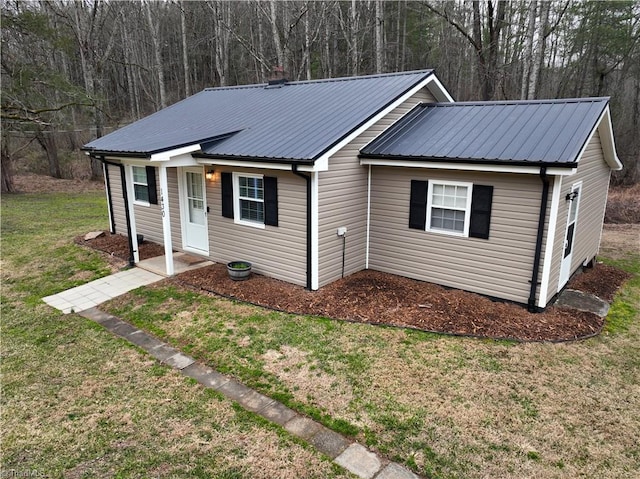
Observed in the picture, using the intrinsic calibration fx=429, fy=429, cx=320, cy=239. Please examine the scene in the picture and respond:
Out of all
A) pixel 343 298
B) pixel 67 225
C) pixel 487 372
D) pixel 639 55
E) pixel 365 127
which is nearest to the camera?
pixel 487 372

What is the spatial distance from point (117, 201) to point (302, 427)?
10080mm

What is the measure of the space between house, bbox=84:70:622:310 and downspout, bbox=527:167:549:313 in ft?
0.07

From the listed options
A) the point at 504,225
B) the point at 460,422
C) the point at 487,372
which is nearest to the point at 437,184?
the point at 504,225

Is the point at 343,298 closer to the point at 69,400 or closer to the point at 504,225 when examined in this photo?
the point at 504,225

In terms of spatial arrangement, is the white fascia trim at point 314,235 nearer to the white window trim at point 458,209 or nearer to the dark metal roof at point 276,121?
the dark metal roof at point 276,121

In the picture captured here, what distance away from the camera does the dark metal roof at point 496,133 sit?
7.02m

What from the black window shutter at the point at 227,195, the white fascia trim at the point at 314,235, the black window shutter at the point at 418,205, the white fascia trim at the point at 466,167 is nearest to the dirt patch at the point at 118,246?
the black window shutter at the point at 227,195

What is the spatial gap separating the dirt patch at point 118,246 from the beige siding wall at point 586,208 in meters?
8.74

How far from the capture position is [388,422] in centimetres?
466

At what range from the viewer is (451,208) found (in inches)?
314

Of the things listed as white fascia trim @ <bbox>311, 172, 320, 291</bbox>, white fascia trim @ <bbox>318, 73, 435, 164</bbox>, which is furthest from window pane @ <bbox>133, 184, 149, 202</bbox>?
white fascia trim @ <bbox>318, 73, 435, 164</bbox>

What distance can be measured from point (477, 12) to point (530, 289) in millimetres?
14838

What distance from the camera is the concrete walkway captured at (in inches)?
314

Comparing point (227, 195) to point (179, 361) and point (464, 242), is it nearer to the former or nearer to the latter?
point (179, 361)
